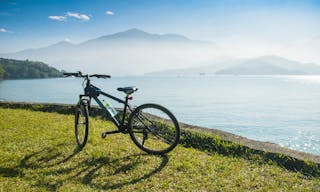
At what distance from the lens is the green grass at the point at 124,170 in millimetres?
5172

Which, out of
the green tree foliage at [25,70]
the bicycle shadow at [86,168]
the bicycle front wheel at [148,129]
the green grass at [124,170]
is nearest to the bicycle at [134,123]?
the bicycle front wheel at [148,129]

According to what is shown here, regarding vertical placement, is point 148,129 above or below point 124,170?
above

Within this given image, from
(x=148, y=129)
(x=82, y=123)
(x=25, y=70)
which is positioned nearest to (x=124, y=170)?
(x=148, y=129)

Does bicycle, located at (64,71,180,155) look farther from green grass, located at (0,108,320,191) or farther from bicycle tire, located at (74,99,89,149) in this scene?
green grass, located at (0,108,320,191)

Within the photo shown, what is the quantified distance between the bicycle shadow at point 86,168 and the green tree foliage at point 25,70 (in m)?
153

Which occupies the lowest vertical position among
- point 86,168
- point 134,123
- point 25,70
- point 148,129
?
point 86,168

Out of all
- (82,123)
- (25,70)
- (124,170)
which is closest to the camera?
(124,170)

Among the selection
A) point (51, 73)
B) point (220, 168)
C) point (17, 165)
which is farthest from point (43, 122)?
point (51, 73)

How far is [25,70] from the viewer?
153375mm

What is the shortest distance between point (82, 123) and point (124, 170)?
79.1 inches

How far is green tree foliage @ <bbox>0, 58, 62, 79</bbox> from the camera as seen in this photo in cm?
14875

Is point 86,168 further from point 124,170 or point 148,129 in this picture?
point 148,129

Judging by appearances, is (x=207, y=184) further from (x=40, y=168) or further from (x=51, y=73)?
(x=51, y=73)

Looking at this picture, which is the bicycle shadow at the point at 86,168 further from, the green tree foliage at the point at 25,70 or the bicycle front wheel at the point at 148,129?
the green tree foliage at the point at 25,70
